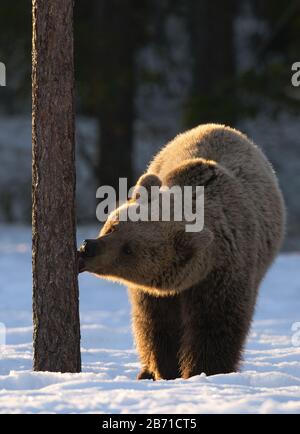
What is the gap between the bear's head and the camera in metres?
6.84

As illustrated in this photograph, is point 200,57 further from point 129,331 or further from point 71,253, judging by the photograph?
point 71,253

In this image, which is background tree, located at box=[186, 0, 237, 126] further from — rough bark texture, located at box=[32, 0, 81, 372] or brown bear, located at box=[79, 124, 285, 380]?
rough bark texture, located at box=[32, 0, 81, 372]

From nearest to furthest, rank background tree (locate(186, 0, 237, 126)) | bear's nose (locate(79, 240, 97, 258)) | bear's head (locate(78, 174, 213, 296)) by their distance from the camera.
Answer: bear's nose (locate(79, 240, 97, 258)) < bear's head (locate(78, 174, 213, 296)) < background tree (locate(186, 0, 237, 126))

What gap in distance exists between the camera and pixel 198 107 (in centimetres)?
1734

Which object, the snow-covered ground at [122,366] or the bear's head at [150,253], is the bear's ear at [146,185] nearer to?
the bear's head at [150,253]

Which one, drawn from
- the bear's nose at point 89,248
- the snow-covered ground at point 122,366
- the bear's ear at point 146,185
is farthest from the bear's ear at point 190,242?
the snow-covered ground at point 122,366

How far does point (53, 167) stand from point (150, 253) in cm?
84

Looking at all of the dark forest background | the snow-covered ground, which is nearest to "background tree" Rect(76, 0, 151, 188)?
the dark forest background

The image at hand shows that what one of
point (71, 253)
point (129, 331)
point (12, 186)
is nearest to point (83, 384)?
point (71, 253)

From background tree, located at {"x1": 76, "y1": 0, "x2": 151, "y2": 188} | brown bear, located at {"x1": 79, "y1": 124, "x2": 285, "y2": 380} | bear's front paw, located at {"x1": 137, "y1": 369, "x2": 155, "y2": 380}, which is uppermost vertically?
background tree, located at {"x1": 76, "y1": 0, "x2": 151, "y2": 188}

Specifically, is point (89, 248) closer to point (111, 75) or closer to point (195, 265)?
point (195, 265)

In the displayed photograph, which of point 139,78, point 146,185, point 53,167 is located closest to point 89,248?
point 53,167

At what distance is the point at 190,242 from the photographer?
6891 mm

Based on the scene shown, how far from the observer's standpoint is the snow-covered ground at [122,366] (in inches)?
220
